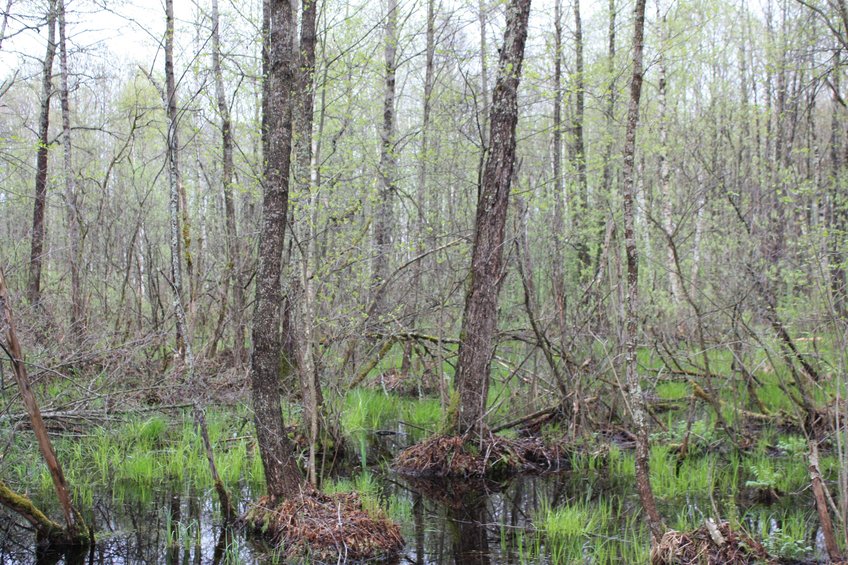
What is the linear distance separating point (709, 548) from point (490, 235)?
3904 millimetres

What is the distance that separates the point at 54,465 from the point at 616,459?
19.4 ft

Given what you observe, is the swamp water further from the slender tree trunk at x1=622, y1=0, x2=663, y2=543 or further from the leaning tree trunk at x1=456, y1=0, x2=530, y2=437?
the leaning tree trunk at x1=456, y1=0, x2=530, y2=437

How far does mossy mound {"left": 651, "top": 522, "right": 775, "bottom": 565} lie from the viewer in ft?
15.1

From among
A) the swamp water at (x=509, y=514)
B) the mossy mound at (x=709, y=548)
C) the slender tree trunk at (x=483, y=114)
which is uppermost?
the slender tree trunk at (x=483, y=114)

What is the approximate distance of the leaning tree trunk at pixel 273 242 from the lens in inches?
209

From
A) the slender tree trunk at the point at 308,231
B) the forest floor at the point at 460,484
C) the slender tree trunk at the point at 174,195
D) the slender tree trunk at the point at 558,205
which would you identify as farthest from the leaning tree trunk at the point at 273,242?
the slender tree trunk at the point at 558,205

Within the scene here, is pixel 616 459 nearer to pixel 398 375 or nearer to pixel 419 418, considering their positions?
pixel 419 418

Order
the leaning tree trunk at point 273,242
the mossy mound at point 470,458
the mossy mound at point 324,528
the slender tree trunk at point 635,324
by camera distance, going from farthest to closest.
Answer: the mossy mound at point 470,458, the leaning tree trunk at point 273,242, the mossy mound at point 324,528, the slender tree trunk at point 635,324

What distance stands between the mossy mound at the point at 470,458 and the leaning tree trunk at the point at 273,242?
103 inches

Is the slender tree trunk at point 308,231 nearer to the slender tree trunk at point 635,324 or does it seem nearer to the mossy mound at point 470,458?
the mossy mound at point 470,458

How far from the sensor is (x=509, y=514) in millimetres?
6422

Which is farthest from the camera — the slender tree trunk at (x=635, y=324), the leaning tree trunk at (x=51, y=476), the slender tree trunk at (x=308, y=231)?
the slender tree trunk at (x=308, y=231)

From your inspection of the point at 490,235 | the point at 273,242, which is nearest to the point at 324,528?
the point at 273,242

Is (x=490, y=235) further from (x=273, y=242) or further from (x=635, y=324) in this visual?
(x=273, y=242)
